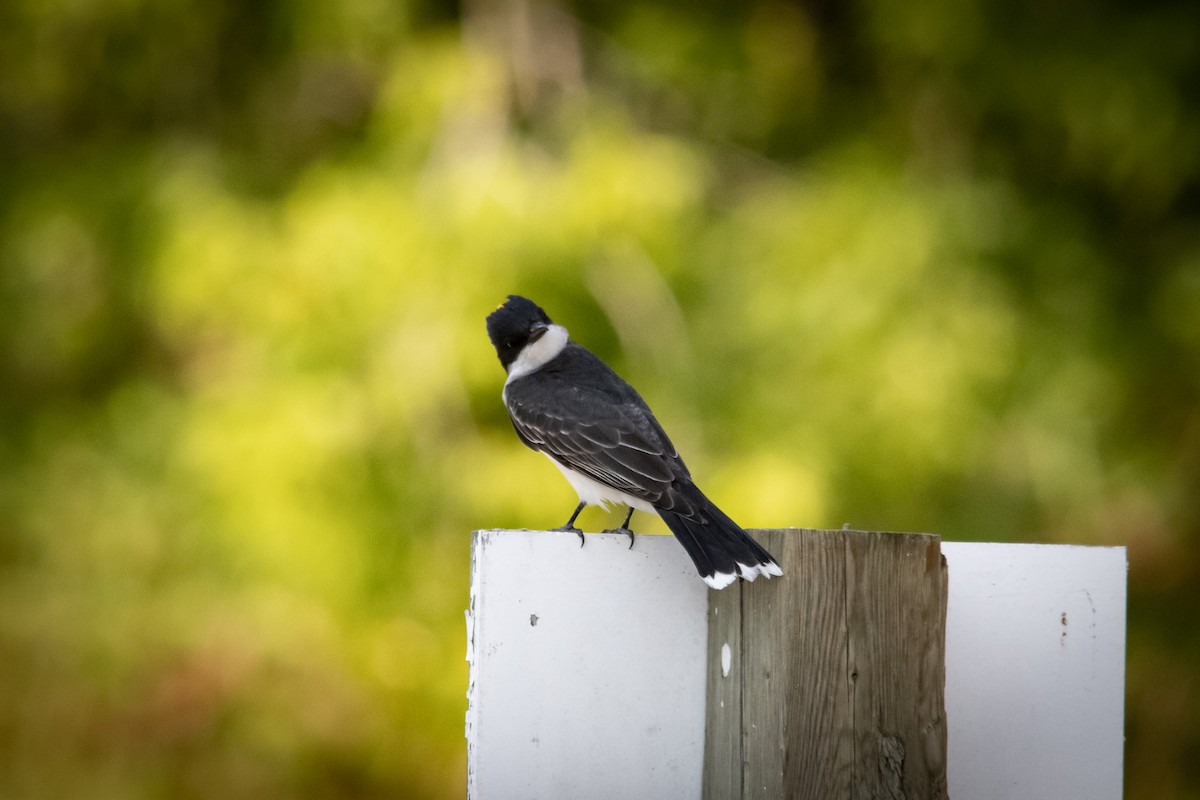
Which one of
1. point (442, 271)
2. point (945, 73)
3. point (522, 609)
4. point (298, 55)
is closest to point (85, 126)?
point (298, 55)

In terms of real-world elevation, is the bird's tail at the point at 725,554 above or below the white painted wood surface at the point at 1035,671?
above

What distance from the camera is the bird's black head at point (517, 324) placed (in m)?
4.14

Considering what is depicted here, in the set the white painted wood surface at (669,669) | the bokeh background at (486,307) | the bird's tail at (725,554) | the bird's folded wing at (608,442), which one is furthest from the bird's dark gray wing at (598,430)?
the bokeh background at (486,307)

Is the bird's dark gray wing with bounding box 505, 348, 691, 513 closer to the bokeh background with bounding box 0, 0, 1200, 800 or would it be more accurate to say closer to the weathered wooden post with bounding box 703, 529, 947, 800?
the weathered wooden post with bounding box 703, 529, 947, 800

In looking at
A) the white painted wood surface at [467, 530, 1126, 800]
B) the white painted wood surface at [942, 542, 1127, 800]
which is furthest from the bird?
the white painted wood surface at [942, 542, 1127, 800]

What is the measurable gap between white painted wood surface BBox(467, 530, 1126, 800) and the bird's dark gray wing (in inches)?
29.1

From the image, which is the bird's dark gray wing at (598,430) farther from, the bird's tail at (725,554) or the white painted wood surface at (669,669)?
the white painted wood surface at (669,669)

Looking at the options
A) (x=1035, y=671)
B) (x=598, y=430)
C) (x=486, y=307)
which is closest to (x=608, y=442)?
(x=598, y=430)

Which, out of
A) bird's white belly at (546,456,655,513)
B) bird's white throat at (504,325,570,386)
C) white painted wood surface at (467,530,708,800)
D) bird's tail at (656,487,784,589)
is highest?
bird's white throat at (504,325,570,386)

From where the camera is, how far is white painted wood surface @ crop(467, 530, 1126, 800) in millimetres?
2227

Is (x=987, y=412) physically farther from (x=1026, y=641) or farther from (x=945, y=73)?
(x=1026, y=641)

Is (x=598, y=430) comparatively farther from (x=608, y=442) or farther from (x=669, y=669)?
(x=669, y=669)

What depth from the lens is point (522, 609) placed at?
7.38ft

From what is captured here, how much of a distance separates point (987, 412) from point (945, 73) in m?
1.97
